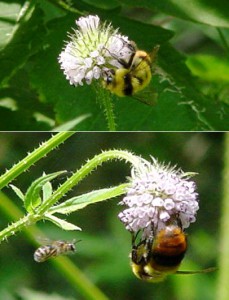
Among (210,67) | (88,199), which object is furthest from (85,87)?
(88,199)

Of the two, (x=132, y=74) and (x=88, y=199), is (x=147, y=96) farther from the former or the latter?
(x=88, y=199)

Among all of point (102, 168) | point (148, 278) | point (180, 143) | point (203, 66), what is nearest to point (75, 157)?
point (102, 168)

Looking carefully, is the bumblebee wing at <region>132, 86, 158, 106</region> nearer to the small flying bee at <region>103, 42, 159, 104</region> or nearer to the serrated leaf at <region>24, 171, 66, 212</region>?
the small flying bee at <region>103, 42, 159, 104</region>

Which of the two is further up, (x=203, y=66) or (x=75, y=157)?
(x=203, y=66)

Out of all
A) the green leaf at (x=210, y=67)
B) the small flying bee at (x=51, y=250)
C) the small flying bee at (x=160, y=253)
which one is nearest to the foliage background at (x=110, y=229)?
the green leaf at (x=210, y=67)

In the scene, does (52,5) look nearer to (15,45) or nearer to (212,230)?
(15,45)

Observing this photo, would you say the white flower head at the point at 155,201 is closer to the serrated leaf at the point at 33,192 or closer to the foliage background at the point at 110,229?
the serrated leaf at the point at 33,192
